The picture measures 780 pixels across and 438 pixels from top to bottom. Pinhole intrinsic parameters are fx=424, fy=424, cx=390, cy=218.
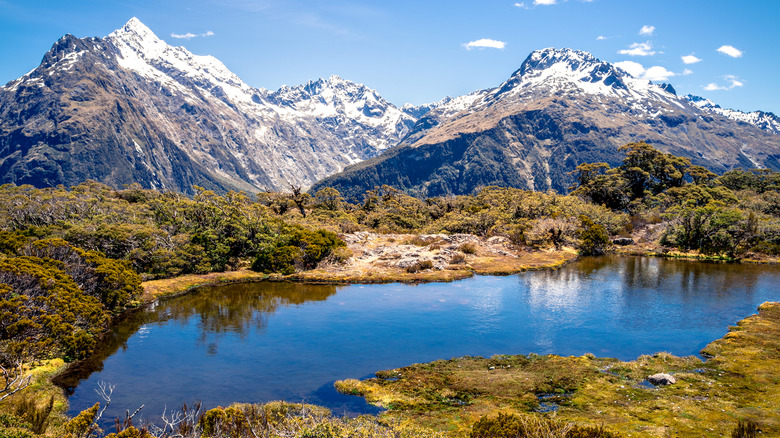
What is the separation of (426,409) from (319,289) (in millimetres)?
36358

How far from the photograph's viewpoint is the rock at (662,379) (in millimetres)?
25203

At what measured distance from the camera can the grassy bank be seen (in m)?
20.4

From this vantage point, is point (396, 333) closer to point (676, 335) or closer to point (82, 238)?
point (676, 335)

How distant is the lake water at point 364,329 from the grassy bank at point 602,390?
248 centimetres

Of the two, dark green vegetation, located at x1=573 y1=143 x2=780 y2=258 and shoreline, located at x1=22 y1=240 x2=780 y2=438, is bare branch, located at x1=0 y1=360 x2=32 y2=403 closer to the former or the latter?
shoreline, located at x1=22 y1=240 x2=780 y2=438

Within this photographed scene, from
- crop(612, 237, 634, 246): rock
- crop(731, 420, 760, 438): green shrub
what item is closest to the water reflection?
crop(731, 420, 760, 438): green shrub

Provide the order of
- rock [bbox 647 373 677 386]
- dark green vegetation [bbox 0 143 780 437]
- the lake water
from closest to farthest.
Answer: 1. rock [bbox 647 373 677 386]
2. dark green vegetation [bbox 0 143 780 437]
3. the lake water

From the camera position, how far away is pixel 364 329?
1585 inches

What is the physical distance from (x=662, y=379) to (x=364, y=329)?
2395 cm

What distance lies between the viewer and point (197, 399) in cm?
2634

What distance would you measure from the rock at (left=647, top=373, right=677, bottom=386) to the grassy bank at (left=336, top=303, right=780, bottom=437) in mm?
452

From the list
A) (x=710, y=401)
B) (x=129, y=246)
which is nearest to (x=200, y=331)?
(x=129, y=246)

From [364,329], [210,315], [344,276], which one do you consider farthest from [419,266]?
[210,315]

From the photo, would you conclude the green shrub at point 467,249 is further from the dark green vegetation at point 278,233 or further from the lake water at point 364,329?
the lake water at point 364,329
